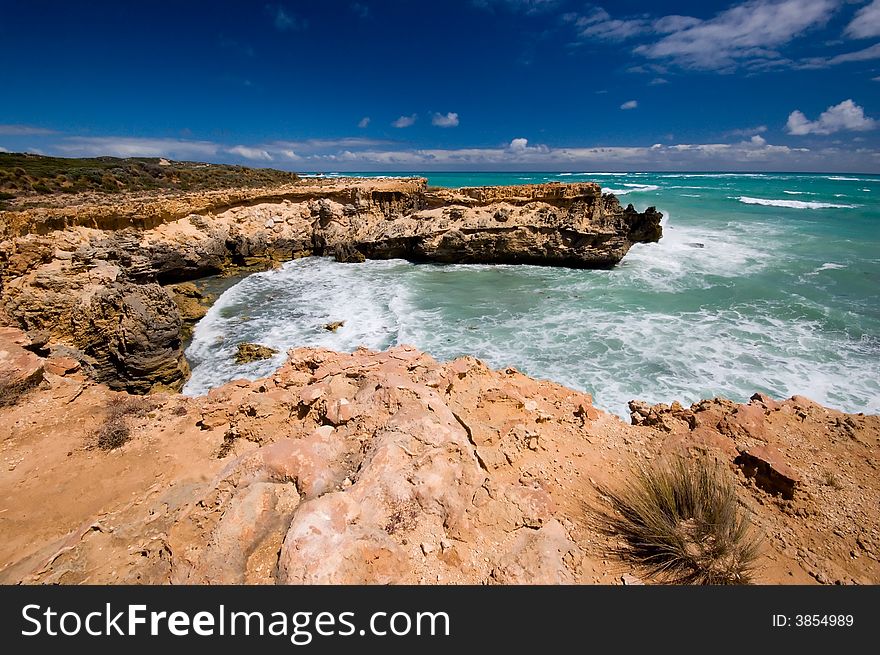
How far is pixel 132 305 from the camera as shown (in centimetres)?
870

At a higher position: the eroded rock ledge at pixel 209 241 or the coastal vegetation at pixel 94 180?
the coastal vegetation at pixel 94 180

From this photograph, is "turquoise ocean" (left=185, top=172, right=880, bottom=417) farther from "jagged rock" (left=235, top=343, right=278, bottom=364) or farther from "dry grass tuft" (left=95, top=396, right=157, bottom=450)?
"dry grass tuft" (left=95, top=396, right=157, bottom=450)

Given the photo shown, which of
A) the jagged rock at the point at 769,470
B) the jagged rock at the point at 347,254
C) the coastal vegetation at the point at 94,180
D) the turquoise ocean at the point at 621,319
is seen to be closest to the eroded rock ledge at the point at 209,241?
the jagged rock at the point at 347,254

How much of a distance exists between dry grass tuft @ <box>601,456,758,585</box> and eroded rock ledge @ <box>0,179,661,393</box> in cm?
977

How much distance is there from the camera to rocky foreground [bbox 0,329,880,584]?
277 cm

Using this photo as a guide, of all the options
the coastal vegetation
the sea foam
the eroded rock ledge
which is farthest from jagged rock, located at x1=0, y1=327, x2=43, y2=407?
the sea foam

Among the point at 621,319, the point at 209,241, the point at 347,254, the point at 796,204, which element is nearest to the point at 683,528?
the point at 621,319

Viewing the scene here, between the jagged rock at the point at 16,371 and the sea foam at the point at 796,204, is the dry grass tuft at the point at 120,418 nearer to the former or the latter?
the jagged rock at the point at 16,371

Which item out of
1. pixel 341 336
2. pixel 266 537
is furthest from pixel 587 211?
pixel 266 537

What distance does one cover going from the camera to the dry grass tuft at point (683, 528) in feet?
9.02

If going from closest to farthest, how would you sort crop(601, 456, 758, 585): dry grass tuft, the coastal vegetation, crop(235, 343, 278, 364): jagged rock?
crop(601, 456, 758, 585): dry grass tuft → crop(235, 343, 278, 364): jagged rock → the coastal vegetation

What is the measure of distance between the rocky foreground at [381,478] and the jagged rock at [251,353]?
4449mm

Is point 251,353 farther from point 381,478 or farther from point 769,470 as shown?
point 769,470

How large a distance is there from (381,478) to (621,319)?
12.0 metres
